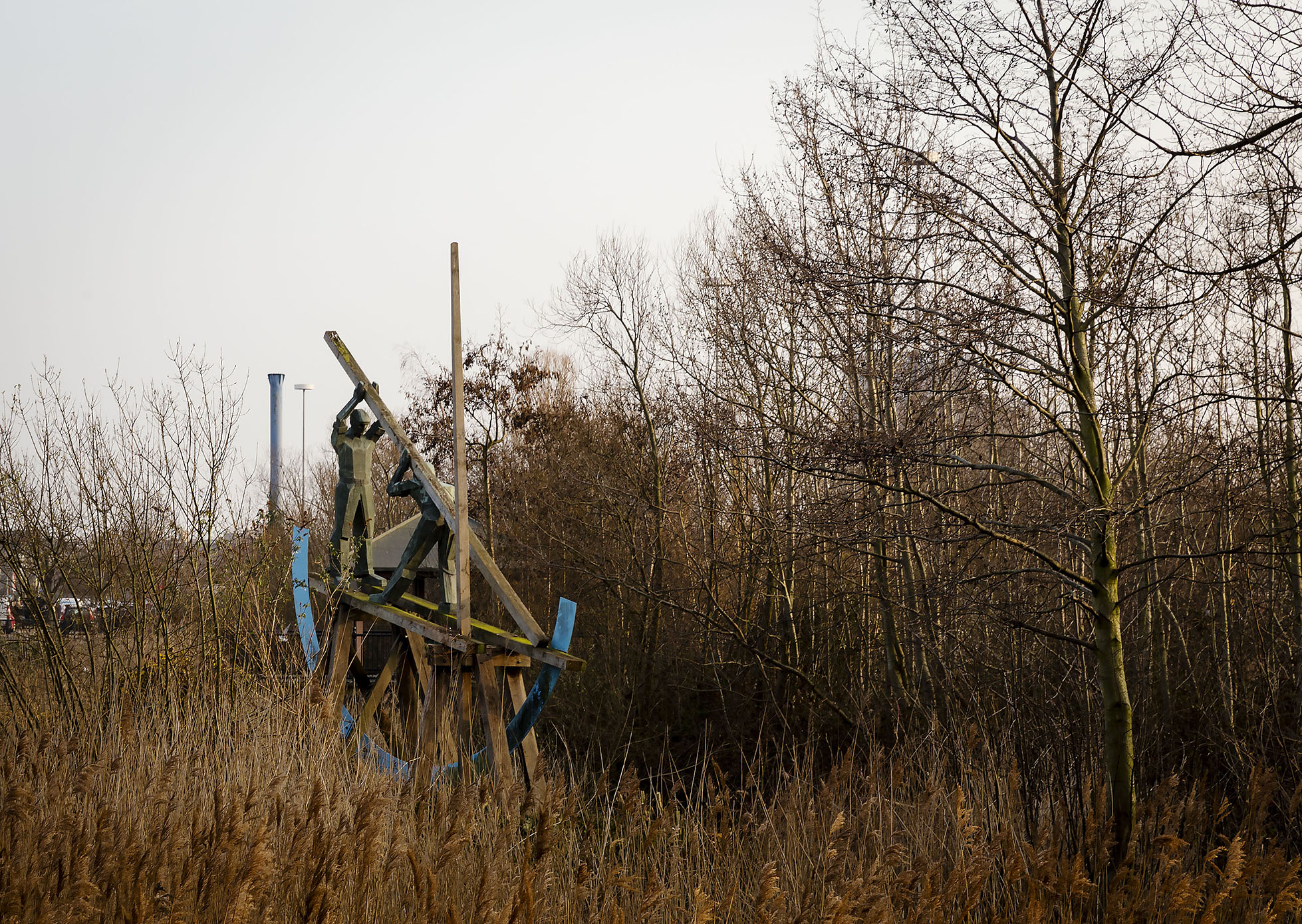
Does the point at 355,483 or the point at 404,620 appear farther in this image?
the point at 355,483

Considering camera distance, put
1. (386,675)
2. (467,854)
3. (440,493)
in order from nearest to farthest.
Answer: (467,854) → (440,493) → (386,675)

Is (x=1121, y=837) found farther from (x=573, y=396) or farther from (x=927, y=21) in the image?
(x=573, y=396)

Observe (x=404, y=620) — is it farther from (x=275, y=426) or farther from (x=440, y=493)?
(x=275, y=426)

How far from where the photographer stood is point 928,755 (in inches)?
304

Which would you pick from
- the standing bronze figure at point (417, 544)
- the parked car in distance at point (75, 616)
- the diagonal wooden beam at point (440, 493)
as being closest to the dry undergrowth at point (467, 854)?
the parked car in distance at point (75, 616)

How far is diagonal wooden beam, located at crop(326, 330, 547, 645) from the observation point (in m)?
7.36

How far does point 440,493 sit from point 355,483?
123 centimetres

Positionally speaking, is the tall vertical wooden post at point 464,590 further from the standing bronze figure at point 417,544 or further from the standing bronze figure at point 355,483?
the standing bronze figure at point 355,483

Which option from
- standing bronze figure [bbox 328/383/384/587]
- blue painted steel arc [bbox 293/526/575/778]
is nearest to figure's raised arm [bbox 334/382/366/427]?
standing bronze figure [bbox 328/383/384/587]

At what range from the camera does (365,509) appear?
9.07m

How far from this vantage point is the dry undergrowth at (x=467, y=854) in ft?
8.54

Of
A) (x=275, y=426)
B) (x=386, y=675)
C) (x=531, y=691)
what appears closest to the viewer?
(x=531, y=691)

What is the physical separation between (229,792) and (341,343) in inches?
229

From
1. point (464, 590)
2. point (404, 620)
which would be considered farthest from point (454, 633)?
point (404, 620)
